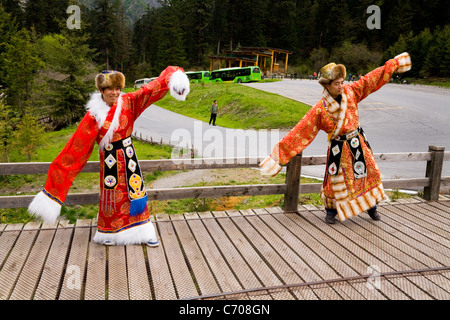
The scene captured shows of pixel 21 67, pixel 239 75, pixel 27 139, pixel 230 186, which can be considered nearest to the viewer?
pixel 230 186

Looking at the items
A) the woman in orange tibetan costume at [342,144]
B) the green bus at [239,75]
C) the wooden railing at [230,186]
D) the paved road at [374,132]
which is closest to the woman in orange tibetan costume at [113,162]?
the wooden railing at [230,186]

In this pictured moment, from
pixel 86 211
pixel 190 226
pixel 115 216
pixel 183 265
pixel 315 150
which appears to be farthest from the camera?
pixel 315 150

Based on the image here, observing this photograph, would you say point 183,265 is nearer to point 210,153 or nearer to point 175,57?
point 210,153

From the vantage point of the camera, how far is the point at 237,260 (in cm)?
365

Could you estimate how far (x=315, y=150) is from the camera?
40.4 ft

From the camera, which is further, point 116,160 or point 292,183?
point 292,183

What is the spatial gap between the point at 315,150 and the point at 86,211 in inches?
287

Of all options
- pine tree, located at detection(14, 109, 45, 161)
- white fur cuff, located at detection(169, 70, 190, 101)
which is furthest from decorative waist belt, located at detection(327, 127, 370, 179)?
pine tree, located at detection(14, 109, 45, 161)

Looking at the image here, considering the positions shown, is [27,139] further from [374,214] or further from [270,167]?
[374,214]

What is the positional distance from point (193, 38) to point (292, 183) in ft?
169

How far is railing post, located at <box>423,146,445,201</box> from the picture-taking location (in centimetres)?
545

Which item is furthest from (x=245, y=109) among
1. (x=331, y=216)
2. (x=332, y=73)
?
(x=332, y=73)

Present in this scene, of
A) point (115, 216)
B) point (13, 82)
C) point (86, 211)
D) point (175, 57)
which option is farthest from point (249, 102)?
point (175, 57)

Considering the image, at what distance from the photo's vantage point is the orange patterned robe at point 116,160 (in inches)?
142
